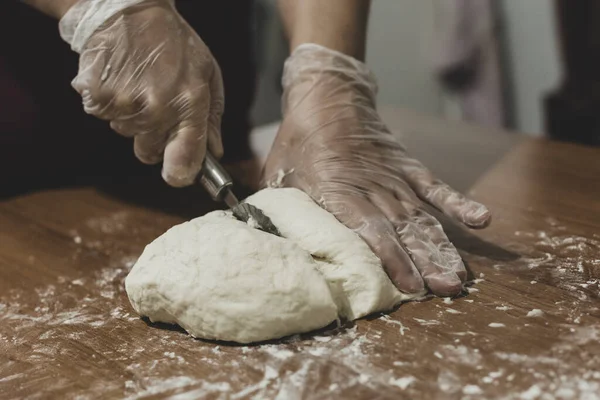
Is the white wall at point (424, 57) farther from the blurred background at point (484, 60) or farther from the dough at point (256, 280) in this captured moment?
the dough at point (256, 280)

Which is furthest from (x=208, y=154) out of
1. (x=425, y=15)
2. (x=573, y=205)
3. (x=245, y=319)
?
(x=425, y=15)

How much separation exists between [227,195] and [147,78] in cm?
28

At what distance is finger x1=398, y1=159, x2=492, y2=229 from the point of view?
50.3 inches

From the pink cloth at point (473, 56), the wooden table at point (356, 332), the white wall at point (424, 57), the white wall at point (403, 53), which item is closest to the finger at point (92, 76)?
the wooden table at point (356, 332)

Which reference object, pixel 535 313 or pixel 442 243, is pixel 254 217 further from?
pixel 535 313

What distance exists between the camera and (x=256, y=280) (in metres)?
1.08

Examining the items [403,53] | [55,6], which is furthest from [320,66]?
[403,53]

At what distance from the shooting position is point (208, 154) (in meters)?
1.39

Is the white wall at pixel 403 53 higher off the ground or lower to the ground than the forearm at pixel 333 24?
lower

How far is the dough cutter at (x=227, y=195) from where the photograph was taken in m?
1.21

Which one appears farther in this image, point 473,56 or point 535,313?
point 473,56

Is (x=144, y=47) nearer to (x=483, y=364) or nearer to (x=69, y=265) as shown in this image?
(x=69, y=265)

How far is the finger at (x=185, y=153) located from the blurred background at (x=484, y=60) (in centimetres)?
185

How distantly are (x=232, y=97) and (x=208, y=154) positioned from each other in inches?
28.8
